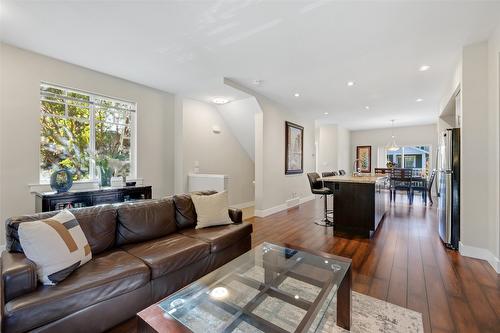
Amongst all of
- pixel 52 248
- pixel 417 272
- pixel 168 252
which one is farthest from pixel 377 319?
pixel 52 248

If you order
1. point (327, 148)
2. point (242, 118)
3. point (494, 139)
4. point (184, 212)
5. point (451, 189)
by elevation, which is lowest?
point (184, 212)


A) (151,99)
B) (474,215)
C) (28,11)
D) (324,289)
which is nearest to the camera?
(324,289)

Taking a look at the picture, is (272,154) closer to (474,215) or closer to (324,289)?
(474,215)

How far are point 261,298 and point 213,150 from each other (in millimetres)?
4184

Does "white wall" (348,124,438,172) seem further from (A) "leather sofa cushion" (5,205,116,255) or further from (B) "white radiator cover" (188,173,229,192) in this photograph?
(A) "leather sofa cushion" (5,205,116,255)

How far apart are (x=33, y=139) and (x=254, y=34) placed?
3239 millimetres

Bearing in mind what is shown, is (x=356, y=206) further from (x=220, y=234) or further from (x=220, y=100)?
(x=220, y=100)

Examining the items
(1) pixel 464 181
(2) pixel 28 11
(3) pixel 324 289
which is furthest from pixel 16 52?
(1) pixel 464 181

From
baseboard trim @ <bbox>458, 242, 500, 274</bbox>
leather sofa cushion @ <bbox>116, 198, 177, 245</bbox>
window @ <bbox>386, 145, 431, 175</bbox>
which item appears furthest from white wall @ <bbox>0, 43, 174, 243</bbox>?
window @ <bbox>386, 145, 431, 175</bbox>

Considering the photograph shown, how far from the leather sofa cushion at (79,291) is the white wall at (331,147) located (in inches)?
322

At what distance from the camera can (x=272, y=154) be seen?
207 inches

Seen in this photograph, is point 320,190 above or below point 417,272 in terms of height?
above

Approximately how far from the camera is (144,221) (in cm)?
231

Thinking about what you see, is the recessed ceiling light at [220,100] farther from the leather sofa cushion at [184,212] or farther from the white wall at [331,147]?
the white wall at [331,147]
